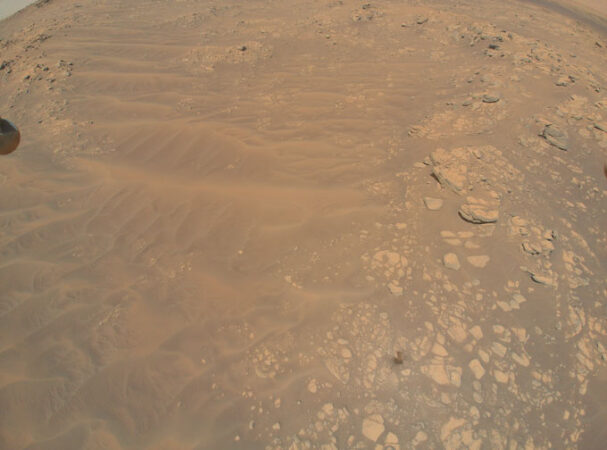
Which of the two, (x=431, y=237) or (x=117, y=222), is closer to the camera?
(x=431, y=237)

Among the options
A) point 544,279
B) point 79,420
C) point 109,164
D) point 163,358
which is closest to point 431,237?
point 544,279

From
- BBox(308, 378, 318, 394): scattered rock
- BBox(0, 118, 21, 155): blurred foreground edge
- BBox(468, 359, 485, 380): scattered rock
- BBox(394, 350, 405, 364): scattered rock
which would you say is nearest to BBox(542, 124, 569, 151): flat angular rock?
BBox(468, 359, 485, 380): scattered rock

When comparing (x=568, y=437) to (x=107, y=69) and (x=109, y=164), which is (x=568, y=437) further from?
(x=107, y=69)

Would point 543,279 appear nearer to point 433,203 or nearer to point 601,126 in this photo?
point 433,203

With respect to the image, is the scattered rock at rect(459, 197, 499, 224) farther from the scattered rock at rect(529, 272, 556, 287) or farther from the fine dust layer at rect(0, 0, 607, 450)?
the scattered rock at rect(529, 272, 556, 287)

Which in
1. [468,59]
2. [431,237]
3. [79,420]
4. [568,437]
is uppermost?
[468,59]

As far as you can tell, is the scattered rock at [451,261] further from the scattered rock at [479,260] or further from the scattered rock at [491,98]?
the scattered rock at [491,98]
